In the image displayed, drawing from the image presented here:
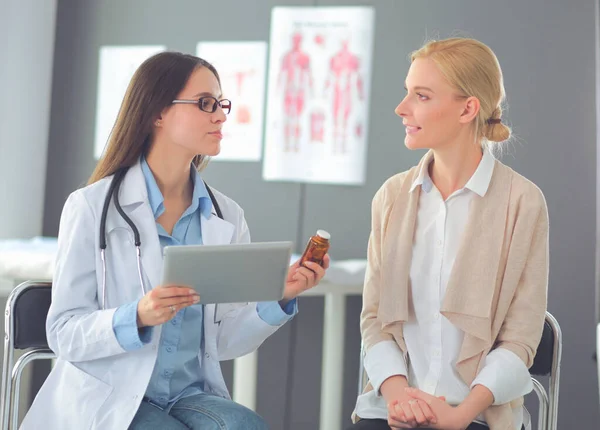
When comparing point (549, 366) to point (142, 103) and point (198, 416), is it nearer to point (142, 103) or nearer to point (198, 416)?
point (198, 416)

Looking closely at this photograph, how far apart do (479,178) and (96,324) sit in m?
0.85

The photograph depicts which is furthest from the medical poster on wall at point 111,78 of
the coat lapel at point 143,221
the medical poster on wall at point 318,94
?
the coat lapel at point 143,221

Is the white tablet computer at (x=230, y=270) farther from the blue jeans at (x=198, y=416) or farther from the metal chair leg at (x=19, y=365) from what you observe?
the metal chair leg at (x=19, y=365)

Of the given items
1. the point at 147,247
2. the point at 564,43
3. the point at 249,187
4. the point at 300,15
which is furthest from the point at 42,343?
the point at 564,43

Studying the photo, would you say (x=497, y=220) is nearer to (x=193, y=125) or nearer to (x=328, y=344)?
(x=193, y=125)

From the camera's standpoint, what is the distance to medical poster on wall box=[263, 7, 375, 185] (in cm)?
320

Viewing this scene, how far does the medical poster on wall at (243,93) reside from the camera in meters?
3.33

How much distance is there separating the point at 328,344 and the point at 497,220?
4.82ft

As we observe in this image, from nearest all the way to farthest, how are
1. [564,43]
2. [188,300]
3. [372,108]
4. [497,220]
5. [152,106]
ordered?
[188,300] → [497,220] → [152,106] → [564,43] → [372,108]

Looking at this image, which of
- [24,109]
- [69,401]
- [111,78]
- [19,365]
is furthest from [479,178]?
[24,109]

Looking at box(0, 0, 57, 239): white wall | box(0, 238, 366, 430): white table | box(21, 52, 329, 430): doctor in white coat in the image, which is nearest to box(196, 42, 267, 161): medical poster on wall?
box(0, 238, 366, 430): white table

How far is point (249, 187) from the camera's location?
3.35 meters

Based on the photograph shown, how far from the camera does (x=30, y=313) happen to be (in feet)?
5.90

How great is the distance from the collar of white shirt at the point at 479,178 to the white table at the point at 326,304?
1098 millimetres
